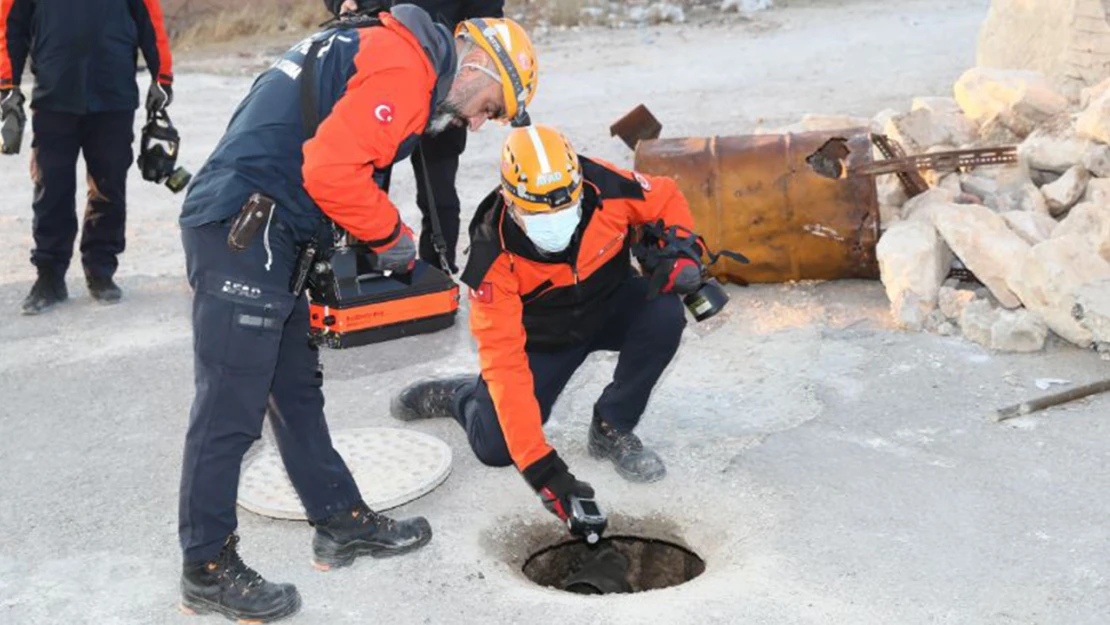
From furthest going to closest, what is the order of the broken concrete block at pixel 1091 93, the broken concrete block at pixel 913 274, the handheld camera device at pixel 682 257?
the broken concrete block at pixel 1091 93, the broken concrete block at pixel 913 274, the handheld camera device at pixel 682 257

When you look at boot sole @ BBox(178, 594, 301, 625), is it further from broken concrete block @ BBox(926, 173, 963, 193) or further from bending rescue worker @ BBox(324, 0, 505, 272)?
broken concrete block @ BBox(926, 173, 963, 193)

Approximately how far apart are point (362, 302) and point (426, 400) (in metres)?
1.68

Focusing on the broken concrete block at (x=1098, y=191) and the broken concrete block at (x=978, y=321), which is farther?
the broken concrete block at (x=1098, y=191)

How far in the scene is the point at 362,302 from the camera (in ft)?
13.7

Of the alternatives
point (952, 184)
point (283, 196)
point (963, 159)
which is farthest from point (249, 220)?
point (952, 184)

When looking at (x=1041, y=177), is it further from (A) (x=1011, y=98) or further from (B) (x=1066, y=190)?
(A) (x=1011, y=98)

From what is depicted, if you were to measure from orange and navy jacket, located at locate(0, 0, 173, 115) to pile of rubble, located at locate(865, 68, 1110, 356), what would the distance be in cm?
363

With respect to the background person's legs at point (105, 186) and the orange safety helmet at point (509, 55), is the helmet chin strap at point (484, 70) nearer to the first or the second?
the orange safety helmet at point (509, 55)

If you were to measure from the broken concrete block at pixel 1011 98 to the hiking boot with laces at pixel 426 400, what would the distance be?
141 inches

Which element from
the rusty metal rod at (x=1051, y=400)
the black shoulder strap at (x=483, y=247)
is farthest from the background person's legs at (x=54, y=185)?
the rusty metal rod at (x=1051, y=400)

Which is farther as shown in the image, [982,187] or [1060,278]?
[982,187]

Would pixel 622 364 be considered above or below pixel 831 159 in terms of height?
below

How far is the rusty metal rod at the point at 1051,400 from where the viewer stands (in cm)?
553

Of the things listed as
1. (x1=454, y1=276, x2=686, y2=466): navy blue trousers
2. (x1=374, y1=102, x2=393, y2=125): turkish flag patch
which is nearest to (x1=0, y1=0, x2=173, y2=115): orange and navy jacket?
(x1=454, y1=276, x2=686, y2=466): navy blue trousers
